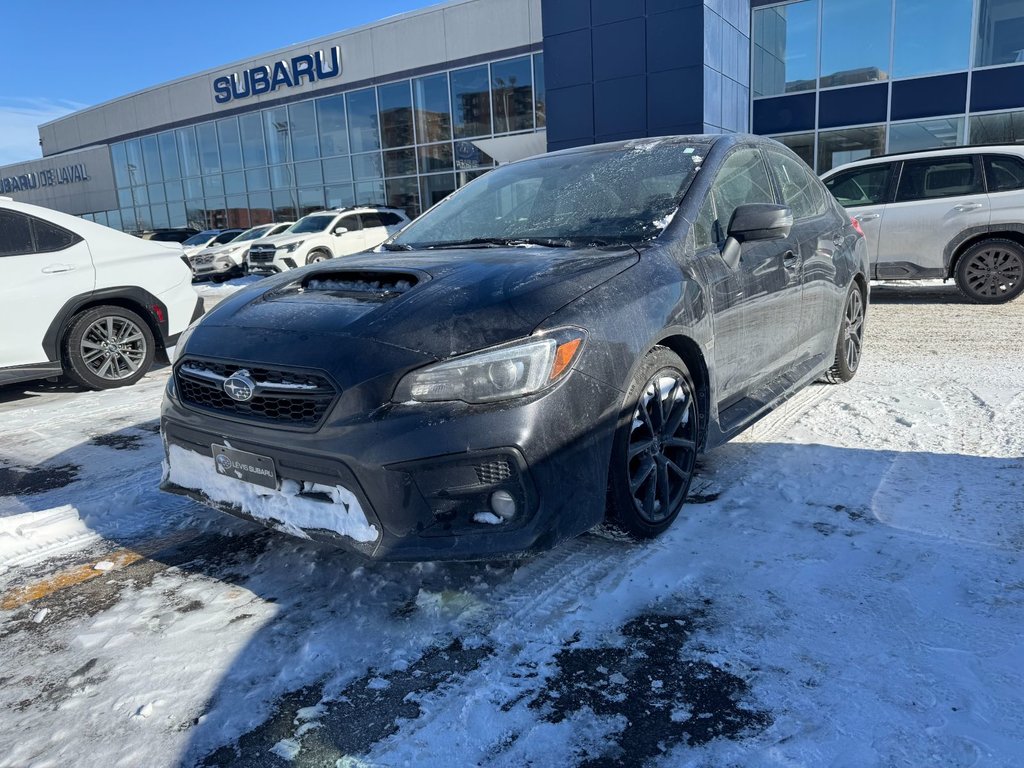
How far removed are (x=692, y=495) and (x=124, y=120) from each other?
40948 millimetres

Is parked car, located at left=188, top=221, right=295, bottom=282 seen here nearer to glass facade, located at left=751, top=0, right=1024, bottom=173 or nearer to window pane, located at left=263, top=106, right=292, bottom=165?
window pane, located at left=263, top=106, right=292, bottom=165

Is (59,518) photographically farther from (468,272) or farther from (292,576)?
(468,272)

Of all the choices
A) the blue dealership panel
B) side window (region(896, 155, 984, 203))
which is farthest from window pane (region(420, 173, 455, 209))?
side window (region(896, 155, 984, 203))

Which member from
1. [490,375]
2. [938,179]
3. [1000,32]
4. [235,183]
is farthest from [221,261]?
[490,375]

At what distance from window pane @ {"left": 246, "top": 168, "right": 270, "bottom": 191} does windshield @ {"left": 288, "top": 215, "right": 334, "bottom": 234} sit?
12.5 m

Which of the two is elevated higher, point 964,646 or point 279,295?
point 279,295

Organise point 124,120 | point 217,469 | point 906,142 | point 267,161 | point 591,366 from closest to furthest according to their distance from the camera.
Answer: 1. point 591,366
2. point 217,469
3. point 906,142
4. point 267,161
5. point 124,120

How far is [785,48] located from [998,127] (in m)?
5.28

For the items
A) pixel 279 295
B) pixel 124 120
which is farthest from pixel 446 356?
pixel 124 120

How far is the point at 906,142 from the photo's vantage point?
56.8 feet

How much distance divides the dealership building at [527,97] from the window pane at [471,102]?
0.17 ft

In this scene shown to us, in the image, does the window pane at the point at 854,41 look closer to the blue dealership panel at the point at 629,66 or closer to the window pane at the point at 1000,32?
the window pane at the point at 1000,32

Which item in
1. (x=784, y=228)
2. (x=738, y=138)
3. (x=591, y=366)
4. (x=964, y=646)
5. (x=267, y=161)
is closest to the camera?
(x=964, y=646)

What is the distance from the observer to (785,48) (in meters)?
18.6
